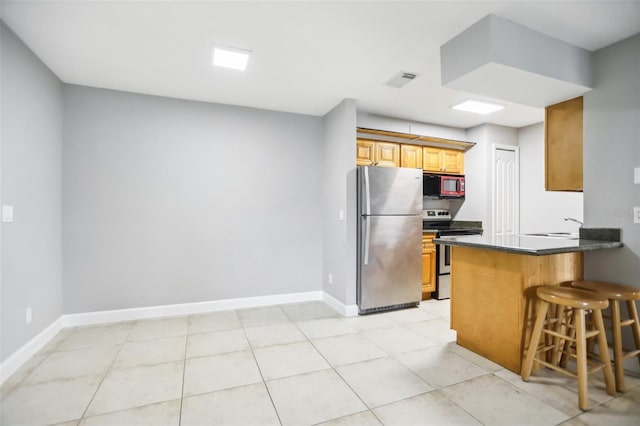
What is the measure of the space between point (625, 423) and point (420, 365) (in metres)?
1.17

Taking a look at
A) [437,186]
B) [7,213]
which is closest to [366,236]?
[437,186]

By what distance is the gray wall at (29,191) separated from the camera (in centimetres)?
232

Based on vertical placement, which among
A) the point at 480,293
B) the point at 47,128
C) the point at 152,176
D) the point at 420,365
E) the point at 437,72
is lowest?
the point at 420,365

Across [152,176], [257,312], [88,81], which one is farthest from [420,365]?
[88,81]

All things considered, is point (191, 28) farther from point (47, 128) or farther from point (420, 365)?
point (420, 365)

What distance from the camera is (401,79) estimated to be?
316 centimetres

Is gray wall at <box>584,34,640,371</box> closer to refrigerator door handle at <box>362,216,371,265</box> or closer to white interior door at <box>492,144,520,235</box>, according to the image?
refrigerator door handle at <box>362,216,371,265</box>

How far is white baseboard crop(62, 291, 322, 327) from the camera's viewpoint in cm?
336

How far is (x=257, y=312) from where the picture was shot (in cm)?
383

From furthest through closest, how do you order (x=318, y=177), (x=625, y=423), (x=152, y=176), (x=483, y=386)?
(x=318, y=177)
(x=152, y=176)
(x=483, y=386)
(x=625, y=423)

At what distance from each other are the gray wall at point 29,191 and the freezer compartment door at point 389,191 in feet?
10.3

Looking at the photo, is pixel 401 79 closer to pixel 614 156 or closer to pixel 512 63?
pixel 512 63

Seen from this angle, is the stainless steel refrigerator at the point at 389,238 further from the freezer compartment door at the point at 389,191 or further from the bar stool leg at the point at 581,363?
the bar stool leg at the point at 581,363

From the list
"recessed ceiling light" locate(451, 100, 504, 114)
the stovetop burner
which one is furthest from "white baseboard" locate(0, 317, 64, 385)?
"recessed ceiling light" locate(451, 100, 504, 114)
